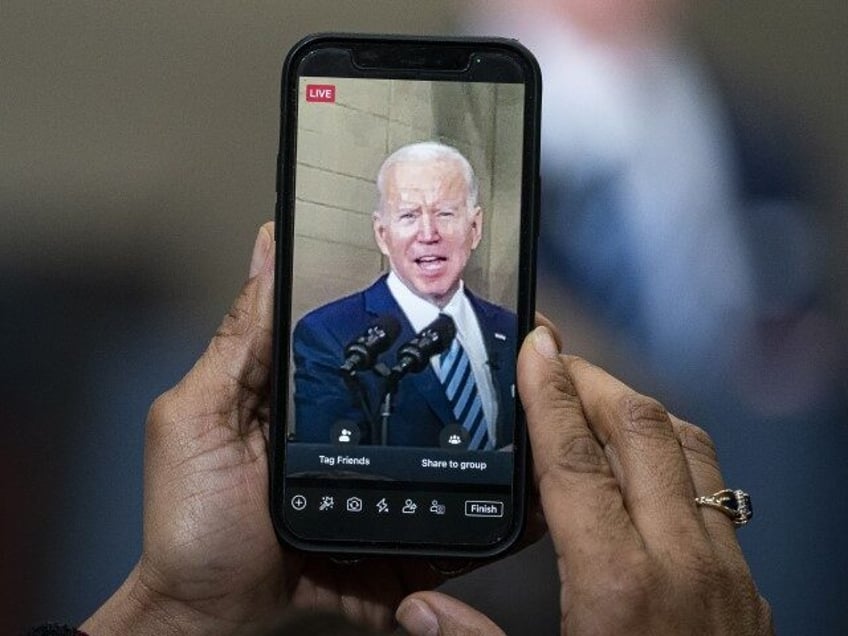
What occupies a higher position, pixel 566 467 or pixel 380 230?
pixel 380 230

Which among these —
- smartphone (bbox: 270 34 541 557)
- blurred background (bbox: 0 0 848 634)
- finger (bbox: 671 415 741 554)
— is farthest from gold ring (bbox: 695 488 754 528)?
blurred background (bbox: 0 0 848 634)

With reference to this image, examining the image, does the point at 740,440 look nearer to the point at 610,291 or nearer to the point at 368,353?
the point at 610,291

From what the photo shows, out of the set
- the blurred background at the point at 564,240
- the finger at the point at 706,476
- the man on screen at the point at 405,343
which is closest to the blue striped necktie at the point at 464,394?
the man on screen at the point at 405,343

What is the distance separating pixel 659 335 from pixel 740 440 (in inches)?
4.6

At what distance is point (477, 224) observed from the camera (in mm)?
773

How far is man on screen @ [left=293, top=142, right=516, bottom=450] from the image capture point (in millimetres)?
769

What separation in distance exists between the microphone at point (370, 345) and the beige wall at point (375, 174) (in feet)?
0.08

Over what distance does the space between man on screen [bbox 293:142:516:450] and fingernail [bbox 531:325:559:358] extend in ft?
0.07

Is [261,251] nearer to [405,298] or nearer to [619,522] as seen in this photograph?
[405,298]

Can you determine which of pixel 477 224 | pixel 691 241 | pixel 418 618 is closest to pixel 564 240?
pixel 691 241

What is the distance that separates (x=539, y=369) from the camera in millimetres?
736

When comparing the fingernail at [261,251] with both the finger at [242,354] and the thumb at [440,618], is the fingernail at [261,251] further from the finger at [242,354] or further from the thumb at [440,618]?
the thumb at [440,618]

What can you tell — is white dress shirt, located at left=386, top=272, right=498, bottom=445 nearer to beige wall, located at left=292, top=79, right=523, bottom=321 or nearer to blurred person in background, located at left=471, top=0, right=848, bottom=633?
beige wall, located at left=292, top=79, right=523, bottom=321

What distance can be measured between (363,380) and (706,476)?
19 cm
